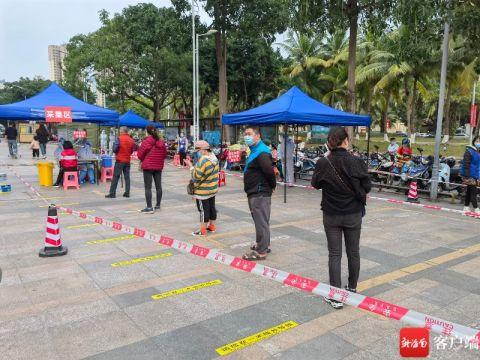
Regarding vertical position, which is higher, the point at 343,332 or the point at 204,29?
the point at 204,29

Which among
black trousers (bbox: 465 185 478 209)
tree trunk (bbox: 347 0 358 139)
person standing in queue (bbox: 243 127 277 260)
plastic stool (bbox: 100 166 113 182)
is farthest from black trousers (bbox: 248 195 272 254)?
tree trunk (bbox: 347 0 358 139)

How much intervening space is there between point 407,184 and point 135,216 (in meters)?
7.94

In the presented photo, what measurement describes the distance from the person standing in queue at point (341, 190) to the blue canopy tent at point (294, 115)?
6.15 m

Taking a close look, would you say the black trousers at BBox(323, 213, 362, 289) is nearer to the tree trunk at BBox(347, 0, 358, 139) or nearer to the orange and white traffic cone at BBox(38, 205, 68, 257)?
the orange and white traffic cone at BBox(38, 205, 68, 257)

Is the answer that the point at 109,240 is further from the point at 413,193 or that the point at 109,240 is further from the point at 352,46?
the point at 352,46

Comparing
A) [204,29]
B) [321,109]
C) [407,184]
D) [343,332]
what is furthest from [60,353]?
[204,29]

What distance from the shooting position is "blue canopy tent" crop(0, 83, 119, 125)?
38.5 ft

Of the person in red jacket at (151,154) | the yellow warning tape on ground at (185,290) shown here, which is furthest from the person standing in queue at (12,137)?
the yellow warning tape on ground at (185,290)

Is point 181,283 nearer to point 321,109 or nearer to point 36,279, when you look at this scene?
point 36,279

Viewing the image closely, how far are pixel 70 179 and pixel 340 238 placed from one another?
10213 mm

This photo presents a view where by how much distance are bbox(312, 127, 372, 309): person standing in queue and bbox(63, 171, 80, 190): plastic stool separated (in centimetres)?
994

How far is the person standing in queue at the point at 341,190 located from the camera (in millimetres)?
4008

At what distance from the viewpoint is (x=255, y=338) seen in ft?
12.2

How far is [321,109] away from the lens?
11.4m
